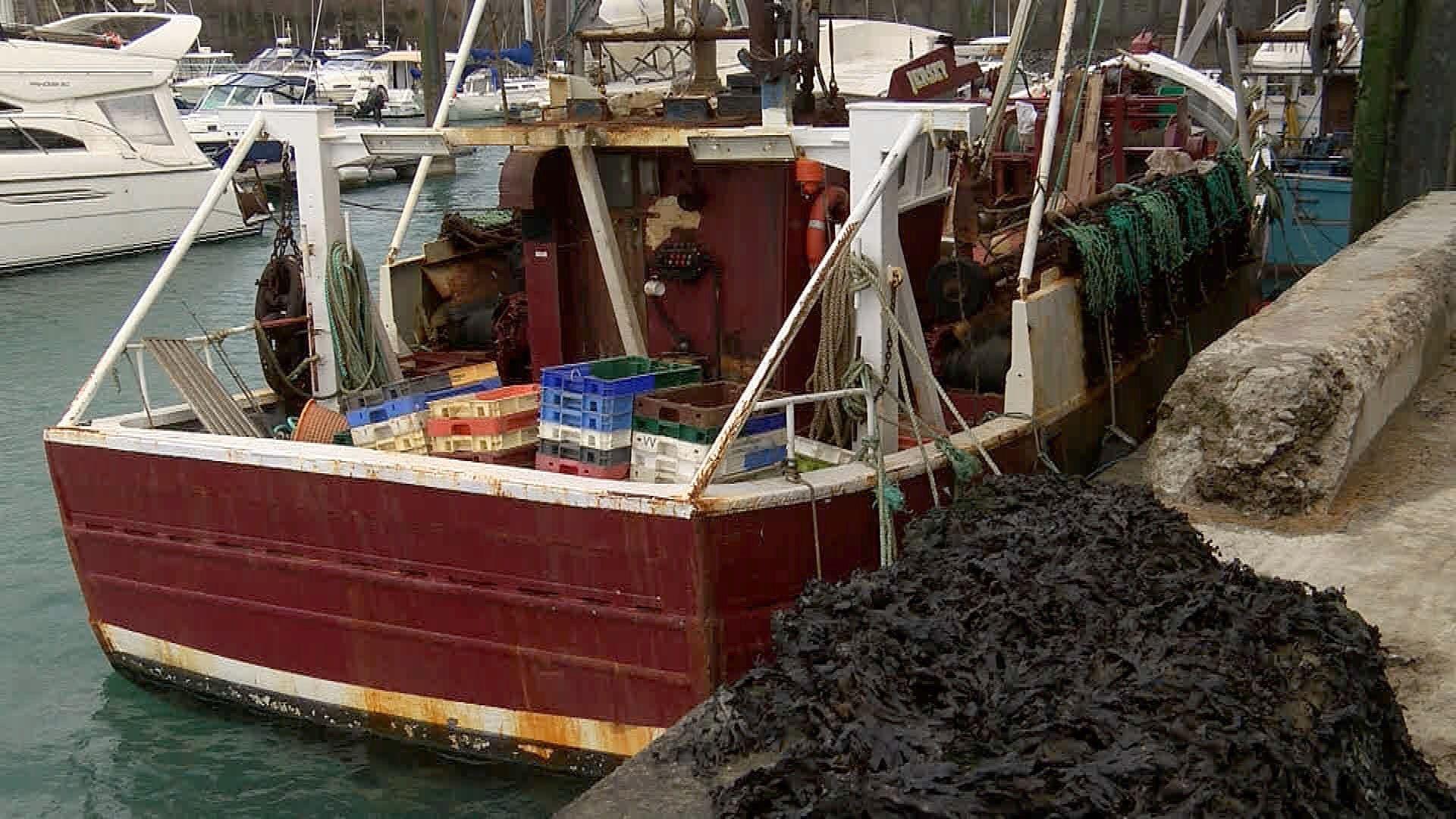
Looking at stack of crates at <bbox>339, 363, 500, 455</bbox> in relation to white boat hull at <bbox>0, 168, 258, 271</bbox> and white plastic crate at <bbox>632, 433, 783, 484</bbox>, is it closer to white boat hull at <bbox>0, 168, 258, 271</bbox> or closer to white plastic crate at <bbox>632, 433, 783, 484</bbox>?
white plastic crate at <bbox>632, 433, 783, 484</bbox>

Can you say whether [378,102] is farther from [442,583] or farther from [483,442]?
[442,583]

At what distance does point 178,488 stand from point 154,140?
2164 cm

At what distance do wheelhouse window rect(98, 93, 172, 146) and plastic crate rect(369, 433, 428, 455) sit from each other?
21225 millimetres

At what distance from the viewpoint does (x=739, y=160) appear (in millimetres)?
7941

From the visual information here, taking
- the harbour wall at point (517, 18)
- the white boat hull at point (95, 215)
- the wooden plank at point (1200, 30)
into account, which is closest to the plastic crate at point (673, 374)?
the wooden plank at point (1200, 30)

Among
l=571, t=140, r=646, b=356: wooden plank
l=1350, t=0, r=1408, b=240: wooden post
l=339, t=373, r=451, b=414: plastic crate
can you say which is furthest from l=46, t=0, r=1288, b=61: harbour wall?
l=571, t=140, r=646, b=356: wooden plank

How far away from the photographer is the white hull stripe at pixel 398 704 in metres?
6.96

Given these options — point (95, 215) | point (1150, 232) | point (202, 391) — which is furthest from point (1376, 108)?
point (95, 215)

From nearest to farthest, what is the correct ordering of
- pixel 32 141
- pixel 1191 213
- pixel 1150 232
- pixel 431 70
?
pixel 1150 232
pixel 1191 213
pixel 32 141
pixel 431 70

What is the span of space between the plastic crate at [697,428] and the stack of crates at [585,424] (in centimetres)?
9

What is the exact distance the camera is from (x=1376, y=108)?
1189 cm

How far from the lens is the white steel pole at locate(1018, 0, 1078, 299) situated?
8086 millimetres

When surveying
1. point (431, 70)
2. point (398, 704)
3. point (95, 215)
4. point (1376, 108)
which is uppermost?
point (431, 70)

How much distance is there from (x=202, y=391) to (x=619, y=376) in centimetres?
232
